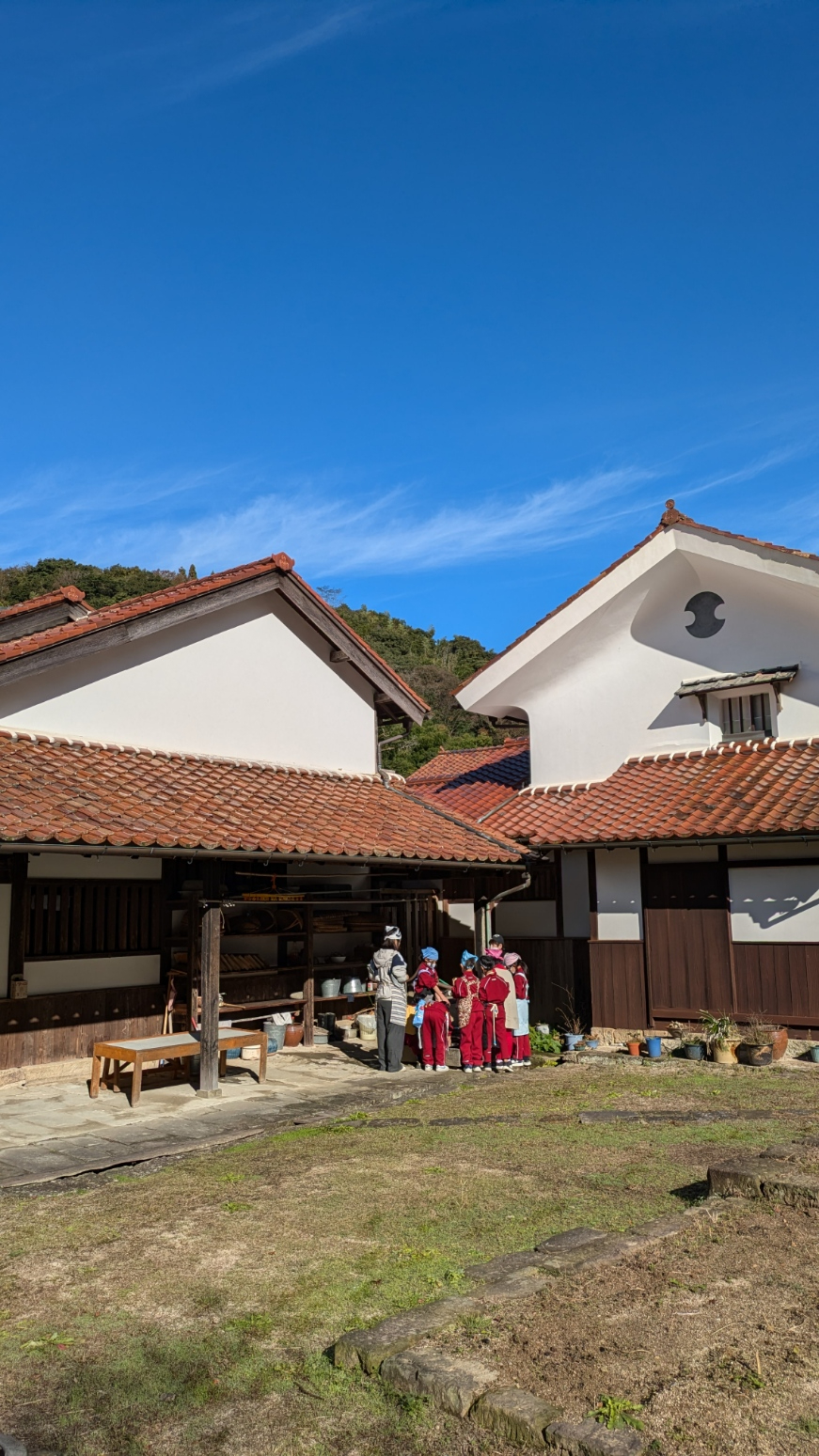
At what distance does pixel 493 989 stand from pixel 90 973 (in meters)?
4.83

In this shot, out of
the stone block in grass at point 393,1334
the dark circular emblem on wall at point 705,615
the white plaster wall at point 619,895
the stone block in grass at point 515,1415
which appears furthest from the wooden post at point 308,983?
the stone block in grass at point 515,1415

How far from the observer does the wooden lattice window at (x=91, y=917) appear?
1195 centimetres

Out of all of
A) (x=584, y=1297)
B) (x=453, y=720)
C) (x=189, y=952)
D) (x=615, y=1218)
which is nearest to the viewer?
(x=584, y=1297)

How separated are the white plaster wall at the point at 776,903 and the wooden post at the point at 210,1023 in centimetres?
702

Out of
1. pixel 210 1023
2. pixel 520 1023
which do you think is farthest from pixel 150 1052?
pixel 520 1023

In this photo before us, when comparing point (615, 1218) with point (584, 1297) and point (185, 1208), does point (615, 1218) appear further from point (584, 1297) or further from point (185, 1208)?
point (185, 1208)

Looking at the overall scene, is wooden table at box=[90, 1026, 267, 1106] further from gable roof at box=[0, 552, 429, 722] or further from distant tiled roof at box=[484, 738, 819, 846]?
distant tiled roof at box=[484, 738, 819, 846]

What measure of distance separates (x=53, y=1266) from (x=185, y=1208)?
1.23 meters

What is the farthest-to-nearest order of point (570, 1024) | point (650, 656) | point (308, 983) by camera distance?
point (650, 656)
point (570, 1024)
point (308, 983)

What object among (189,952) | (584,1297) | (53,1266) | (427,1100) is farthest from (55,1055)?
(584,1297)

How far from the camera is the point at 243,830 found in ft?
37.7

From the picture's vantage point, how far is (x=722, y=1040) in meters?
13.1

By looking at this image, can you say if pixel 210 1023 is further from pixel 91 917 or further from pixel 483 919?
pixel 483 919

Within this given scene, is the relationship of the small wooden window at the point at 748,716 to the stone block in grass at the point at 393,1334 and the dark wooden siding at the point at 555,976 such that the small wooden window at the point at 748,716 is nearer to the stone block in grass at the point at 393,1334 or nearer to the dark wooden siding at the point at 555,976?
the dark wooden siding at the point at 555,976
